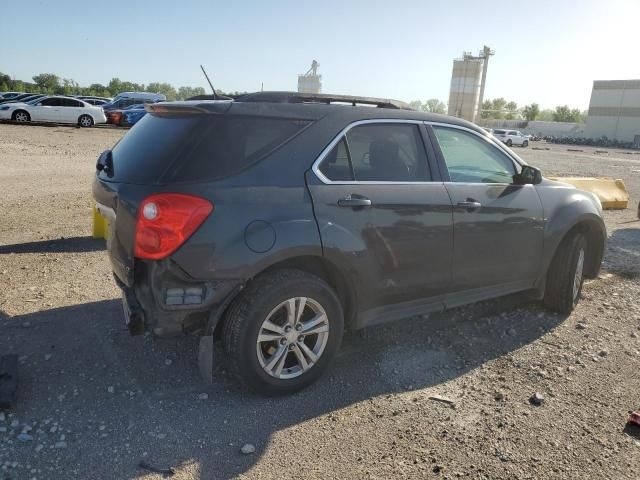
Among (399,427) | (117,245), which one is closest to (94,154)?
(117,245)

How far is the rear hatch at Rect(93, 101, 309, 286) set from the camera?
9.93ft

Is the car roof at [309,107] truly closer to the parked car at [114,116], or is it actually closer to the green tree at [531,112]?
the parked car at [114,116]

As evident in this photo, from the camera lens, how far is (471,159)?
14.0ft

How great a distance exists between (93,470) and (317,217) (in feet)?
6.04

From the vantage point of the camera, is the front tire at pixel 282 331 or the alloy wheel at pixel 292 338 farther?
the alloy wheel at pixel 292 338

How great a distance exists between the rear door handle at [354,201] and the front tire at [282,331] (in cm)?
51

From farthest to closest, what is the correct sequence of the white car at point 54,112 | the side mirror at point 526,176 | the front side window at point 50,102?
1. the front side window at point 50,102
2. the white car at point 54,112
3. the side mirror at point 526,176

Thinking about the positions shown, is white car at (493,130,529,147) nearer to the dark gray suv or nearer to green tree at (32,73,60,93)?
the dark gray suv

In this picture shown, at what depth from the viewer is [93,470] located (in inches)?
105

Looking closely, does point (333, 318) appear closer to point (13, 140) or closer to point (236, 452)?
point (236, 452)

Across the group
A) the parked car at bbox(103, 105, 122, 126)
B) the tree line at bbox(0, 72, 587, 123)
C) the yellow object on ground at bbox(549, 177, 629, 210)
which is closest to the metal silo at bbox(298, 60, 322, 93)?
the tree line at bbox(0, 72, 587, 123)

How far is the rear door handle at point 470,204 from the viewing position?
395cm

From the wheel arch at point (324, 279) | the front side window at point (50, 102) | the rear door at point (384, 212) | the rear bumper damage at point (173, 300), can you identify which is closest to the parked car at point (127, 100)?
the front side window at point (50, 102)

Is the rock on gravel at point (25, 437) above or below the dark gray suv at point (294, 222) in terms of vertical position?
below
